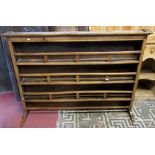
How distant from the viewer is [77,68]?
150 cm

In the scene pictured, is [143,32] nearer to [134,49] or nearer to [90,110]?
[134,49]

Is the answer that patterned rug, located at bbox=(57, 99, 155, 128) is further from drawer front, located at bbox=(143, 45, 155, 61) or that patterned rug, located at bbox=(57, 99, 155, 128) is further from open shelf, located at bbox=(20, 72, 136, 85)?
drawer front, located at bbox=(143, 45, 155, 61)

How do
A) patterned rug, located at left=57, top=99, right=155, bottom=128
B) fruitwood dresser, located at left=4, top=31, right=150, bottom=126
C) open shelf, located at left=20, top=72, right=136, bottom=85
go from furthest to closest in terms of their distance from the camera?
patterned rug, located at left=57, top=99, right=155, bottom=128, open shelf, located at left=20, top=72, right=136, bottom=85, fruitwood dresser, located at left=4, top=31, right=150, bottom=126

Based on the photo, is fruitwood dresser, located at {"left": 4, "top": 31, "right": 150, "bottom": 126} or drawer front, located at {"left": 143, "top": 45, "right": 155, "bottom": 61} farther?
drawer front, located at {"left": 143, "top": 45, "right": 155, "bottom": 61}

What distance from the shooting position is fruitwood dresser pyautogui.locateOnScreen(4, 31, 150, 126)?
1280mm

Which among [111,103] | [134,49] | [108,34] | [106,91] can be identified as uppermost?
[108,34]

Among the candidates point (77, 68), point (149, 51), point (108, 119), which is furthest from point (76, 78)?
point (149, 51)

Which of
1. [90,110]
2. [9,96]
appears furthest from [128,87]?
[9,96]

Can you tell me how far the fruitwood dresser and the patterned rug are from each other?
88mm

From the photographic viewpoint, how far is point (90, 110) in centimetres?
175

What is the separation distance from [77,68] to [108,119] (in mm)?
652

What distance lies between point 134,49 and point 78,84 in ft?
2.02

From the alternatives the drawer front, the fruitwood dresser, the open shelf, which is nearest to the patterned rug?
the fruitwood dresser

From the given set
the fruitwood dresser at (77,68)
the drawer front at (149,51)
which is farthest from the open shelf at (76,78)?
the drawer front at (149,51)
